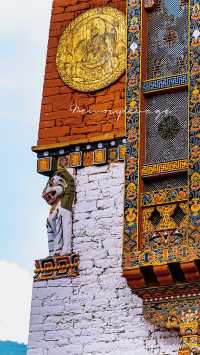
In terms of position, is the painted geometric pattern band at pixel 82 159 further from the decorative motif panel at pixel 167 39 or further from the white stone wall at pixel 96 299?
the decorative motif panel at pixel 167 39

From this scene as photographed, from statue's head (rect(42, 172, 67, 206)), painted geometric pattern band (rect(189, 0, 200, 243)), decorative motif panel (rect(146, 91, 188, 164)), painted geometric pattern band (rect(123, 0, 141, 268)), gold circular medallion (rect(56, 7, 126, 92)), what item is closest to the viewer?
painted geometric pattern band (rect(189, 0, 200, 243))

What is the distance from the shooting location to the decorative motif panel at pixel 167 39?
42.7 feet

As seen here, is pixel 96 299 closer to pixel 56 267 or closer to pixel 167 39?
pixel 56 267

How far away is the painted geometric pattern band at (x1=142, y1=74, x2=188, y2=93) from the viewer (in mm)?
12766

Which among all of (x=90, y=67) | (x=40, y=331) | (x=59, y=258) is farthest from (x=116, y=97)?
(x=40, y=331)

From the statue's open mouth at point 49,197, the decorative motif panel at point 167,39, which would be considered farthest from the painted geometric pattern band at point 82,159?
the decorative motif panel at point 167,39

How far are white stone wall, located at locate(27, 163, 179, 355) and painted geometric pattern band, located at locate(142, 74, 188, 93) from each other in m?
0.93

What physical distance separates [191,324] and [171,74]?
2.87m

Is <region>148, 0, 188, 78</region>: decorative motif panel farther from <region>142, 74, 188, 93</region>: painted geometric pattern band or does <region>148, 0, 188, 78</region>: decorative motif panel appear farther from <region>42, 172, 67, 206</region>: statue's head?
<region>42, 172, 67, 206</region>: statue's head

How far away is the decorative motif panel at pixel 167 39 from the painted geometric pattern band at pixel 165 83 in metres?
0.13

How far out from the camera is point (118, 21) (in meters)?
13.8

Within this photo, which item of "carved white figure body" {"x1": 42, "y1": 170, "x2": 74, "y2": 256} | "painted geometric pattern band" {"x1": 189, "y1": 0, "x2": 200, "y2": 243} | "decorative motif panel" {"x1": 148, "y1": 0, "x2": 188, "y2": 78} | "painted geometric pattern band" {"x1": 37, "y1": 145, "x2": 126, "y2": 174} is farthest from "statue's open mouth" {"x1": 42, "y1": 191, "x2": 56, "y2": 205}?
"painted geometric pattern band" {"x1": 189, "y1": 0, "x2": 200, "y2": 243}

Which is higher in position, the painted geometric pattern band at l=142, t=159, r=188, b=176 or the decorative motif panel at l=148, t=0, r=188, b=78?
the decorative motif panel at l=148, t=0, r=188, b=78

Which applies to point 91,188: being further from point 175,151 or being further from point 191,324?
point 191,324
